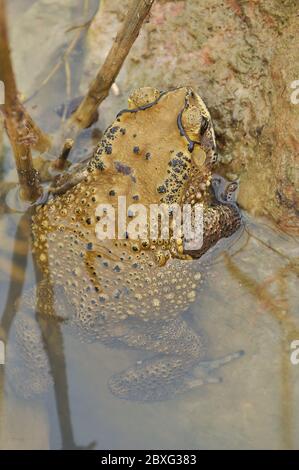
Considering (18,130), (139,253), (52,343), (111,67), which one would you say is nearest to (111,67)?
(111,67)

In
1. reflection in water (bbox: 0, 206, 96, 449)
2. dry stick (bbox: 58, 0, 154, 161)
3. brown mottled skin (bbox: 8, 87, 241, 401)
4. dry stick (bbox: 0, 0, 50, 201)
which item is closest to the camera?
dry stick (bbox: 0, 0, 50, 201)

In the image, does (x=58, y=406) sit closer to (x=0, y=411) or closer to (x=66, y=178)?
(x=0, y=411)

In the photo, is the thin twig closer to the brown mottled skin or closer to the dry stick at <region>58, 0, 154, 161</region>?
the dry stick at <region>58, 0, 154, 161</region>

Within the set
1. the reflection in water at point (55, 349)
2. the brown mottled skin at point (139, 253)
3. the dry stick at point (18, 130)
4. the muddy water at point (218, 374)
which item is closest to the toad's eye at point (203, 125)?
Result: the brown mottled skin at point (139, 253)

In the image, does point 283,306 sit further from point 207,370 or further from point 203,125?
point 203,125

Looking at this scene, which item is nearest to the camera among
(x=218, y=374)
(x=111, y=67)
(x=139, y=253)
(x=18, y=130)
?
(x=18, y=130)

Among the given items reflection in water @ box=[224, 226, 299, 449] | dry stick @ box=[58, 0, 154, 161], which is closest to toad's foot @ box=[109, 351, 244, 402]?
reflection in water @ box=[224, 226, 299, 449]
